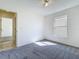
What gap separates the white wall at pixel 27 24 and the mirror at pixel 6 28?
0.46 meters

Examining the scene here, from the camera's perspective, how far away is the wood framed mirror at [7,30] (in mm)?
3487

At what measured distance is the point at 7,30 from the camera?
3.69 metres

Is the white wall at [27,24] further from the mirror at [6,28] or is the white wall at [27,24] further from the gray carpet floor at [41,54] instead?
the gray carpet floor at [41,54]

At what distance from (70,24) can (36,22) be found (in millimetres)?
2233

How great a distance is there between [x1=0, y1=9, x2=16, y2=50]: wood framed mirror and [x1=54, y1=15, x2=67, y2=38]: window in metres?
2.62

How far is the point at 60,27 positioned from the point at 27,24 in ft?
6.71

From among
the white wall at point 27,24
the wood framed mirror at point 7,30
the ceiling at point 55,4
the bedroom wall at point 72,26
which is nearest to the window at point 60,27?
the bedroom wall at point 72,26

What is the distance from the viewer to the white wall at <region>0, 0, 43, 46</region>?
409 centimetres

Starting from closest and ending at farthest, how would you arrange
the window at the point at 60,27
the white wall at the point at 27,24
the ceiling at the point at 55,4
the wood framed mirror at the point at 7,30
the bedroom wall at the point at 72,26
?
the ceiling at the point at 55,4, the wood framed mirror at the point at 7,30, the bedroom wall at the point at 72,26, the white wall at the point at 27,24, the window at the point at 60,27

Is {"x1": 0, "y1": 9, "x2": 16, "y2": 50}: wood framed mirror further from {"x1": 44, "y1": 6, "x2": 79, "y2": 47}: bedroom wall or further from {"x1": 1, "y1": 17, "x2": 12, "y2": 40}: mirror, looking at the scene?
{"x1": 44, "y1": 6, "x2": 79, "y2": 47}: bedroom wall

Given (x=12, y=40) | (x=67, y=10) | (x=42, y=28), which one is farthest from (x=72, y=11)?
(x=12, y=40)

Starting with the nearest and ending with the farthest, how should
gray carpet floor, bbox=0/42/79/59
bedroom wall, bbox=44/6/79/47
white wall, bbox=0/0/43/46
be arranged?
gray carpet floor, bbox=0/42/79/59 < bedroom wall, bbox=44/6/79/47 < white wall, bbox=0/0/43/46

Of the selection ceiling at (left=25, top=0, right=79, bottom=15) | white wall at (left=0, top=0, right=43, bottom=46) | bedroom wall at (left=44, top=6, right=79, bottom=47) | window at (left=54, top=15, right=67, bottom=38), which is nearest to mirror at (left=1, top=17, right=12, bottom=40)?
white wall at (left=0, top=0, right=43, bottom=46)

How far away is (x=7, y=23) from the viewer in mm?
3672
